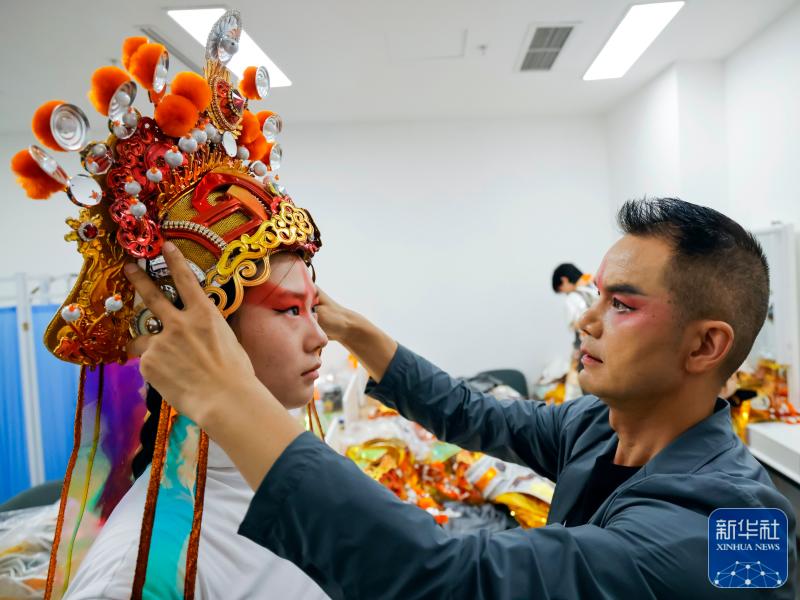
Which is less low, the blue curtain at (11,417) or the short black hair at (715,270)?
the short black hair at (715,270)

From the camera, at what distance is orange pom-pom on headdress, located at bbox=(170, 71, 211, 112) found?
2.75 feet

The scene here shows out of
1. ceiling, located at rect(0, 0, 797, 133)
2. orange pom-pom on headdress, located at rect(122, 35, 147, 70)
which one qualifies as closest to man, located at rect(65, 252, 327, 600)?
orange pom-pom on headdress, located at rect(122, 35, 147, 70)

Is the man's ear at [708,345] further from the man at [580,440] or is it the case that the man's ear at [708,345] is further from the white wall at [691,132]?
the white wall at [691,132]

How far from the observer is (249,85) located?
102cm

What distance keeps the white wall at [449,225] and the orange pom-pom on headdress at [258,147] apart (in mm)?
4424

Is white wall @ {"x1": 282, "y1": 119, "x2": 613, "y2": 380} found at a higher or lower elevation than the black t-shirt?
higher

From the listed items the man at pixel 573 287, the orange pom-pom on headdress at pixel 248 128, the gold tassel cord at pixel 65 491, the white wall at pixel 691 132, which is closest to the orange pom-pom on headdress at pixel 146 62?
the orange pom-pom on headdress at pixel 248 128

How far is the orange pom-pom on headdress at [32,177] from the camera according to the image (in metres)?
0.71

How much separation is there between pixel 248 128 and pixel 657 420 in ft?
3.74

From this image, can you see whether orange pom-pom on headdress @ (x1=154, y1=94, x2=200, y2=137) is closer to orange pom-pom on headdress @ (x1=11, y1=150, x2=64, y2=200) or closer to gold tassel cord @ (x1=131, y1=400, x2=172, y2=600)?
orange pom-pom on headdress @ (x1=11, y1=150, x2=64, y2=200)

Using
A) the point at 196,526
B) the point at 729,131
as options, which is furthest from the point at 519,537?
the point at 729,131

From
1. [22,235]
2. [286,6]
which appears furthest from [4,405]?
[286,6]

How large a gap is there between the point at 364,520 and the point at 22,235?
20.8 ft

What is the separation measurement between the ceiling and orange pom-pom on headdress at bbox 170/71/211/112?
2394 mm
